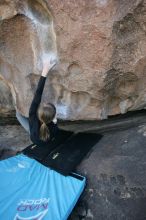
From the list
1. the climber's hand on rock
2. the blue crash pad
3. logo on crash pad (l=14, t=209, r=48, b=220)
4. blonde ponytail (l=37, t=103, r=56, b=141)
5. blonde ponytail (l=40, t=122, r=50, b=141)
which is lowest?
logo on crash pad (l=14, t=209, r=48, b=220)

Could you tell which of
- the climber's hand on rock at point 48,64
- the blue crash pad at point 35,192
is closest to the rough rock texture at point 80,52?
the climber's hand on rock at point 48,64

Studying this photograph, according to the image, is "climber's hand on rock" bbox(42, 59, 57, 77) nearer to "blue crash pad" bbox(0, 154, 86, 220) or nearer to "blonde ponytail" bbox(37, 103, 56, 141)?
"blonde ponytail" bbox(37, 103, 56, 141)

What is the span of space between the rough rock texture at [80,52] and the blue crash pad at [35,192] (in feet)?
1.75

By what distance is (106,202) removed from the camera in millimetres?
2756

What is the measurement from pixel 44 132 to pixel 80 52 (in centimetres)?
70

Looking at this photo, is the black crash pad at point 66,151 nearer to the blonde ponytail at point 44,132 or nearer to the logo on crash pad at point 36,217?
the blonde ponytail at point 44,132

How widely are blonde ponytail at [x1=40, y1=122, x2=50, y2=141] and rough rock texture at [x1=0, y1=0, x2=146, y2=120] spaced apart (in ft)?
0.76

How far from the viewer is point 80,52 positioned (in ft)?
9.05

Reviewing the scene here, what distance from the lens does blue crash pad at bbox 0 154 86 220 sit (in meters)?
2.68

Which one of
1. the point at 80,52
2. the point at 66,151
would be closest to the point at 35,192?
the point at 66,151

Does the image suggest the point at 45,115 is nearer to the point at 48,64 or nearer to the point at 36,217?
the point at 48,64

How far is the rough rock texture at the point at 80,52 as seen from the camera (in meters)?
2.62

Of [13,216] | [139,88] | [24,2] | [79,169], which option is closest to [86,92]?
[139,88]

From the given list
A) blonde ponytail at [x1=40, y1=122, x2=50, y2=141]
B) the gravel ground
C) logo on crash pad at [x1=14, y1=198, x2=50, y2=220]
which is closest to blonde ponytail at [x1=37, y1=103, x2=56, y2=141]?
blonde ponytail at [x1=40, y1=122, x2=50, y2=141]
